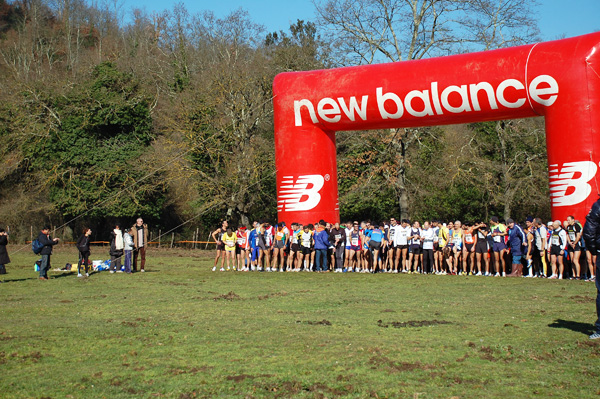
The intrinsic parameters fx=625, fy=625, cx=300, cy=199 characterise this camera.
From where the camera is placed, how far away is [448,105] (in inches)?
669

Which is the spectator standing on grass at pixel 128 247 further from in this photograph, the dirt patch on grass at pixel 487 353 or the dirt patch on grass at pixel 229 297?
the dirt patch on grass at pixel 487 353

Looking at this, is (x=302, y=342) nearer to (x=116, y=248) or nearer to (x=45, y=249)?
(x=45, y=249)

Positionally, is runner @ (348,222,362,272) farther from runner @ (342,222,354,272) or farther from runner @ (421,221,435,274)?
runner @ (421,221,435,274)

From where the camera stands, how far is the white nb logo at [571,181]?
15.6m

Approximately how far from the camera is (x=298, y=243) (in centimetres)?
1853

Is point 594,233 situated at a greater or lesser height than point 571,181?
lesser

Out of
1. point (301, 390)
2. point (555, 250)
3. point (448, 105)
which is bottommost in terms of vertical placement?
point (301, 390)

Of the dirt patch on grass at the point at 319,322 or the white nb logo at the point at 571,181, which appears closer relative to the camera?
the dirt patch on grass at the point at 319,322

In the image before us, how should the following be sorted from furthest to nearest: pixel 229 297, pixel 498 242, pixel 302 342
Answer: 1. pixel 498 242
2. pixel 229 297
3. pixel 302 342

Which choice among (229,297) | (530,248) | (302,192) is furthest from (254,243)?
(530,248)

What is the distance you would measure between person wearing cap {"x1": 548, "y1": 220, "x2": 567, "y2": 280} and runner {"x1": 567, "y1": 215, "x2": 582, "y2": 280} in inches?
6.8

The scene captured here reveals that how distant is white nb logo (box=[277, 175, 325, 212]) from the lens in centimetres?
1875

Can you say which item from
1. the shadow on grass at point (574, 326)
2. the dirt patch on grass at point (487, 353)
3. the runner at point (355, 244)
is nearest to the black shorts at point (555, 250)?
the runner at point (355, 244)

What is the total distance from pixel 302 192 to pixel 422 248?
392 cm
